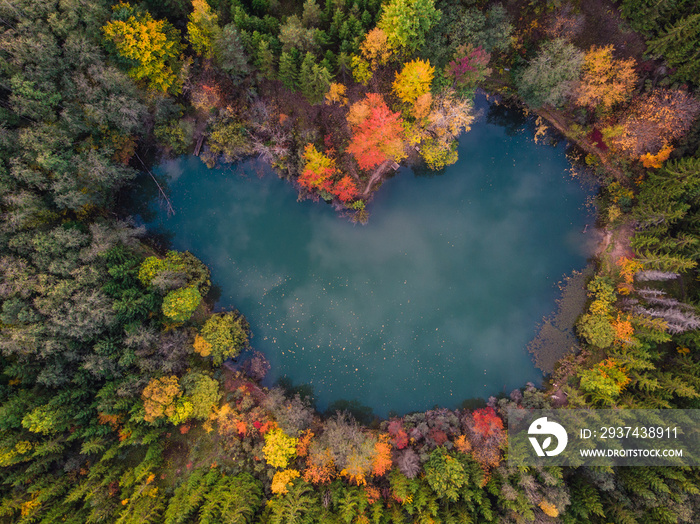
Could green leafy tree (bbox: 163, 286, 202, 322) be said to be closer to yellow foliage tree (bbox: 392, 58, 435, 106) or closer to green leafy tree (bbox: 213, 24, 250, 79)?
green leafy tree (bbox: 213, 24, 250, 79)

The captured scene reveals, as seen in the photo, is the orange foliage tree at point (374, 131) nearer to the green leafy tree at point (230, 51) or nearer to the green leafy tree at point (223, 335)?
the green leafy tree at point (230, 51)

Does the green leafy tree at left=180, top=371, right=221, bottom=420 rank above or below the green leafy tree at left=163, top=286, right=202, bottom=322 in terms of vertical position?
below

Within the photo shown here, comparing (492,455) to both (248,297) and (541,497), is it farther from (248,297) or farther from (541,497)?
(248,297)

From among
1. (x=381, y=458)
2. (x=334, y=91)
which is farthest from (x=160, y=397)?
(x=334, y=91)

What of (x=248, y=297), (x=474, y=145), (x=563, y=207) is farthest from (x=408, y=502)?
(x=474, y=145)

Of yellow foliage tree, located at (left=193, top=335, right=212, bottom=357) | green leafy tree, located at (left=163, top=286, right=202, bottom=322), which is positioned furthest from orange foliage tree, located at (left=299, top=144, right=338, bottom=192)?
yellow foliage tree, located at (left=193, top=335, right=212, bottom=357)

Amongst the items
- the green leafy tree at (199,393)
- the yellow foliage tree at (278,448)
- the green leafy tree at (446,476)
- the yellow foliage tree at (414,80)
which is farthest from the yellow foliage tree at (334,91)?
the green leafy tree at (446,476)

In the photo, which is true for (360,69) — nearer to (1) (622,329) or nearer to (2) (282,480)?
(1) (622,329)
